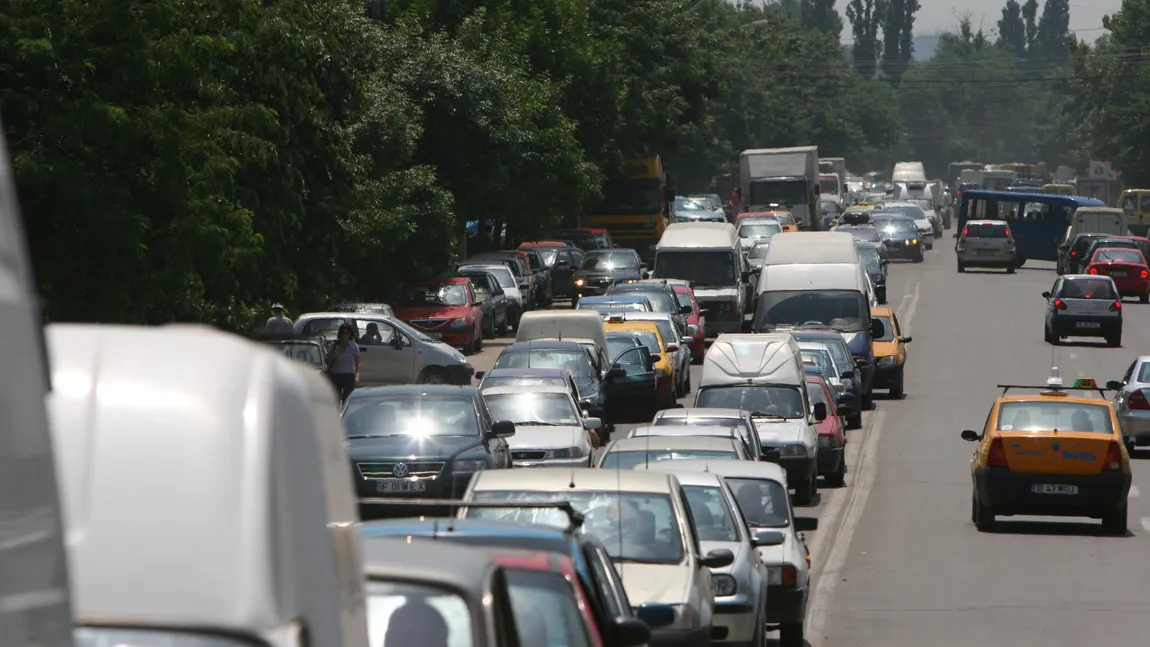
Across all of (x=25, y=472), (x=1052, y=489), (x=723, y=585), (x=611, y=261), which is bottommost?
(x=611, y=261)

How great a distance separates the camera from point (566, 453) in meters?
21.1

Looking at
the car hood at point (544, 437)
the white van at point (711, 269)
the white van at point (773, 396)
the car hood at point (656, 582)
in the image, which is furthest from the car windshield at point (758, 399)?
the white van at point (711, 269)

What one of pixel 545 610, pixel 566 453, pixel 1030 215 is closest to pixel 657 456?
pixel 566 453

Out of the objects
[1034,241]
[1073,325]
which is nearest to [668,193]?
[1034,241]

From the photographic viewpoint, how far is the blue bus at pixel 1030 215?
229ft

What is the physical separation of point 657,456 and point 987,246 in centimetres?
5194

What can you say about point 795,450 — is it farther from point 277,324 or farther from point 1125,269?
point 1125,269

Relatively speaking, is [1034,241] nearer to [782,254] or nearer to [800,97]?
[782,254]

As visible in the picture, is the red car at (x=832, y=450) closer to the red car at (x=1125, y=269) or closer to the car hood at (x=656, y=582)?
the car hood at (x=656, y=582)

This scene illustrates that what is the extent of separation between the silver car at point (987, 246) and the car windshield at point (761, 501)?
5267cm

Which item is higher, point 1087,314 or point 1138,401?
point 1138,401

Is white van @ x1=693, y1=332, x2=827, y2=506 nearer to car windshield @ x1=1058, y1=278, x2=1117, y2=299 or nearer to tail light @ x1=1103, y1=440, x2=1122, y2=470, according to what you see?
tail light @ x1=1103, y1=440, x2=1122, y2=470

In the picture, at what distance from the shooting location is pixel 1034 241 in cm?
7112

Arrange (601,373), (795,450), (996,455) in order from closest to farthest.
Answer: (996,455) → (795,450) → (601,373)
